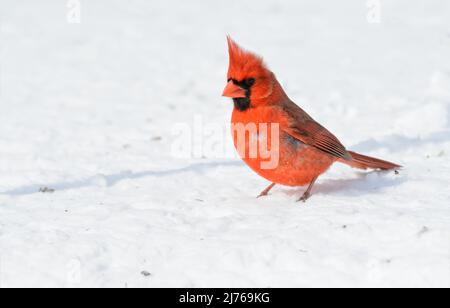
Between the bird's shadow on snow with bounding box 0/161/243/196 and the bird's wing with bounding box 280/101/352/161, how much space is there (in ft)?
3.88

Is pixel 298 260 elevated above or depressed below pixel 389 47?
below

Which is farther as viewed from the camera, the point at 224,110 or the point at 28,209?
the point at 224,110

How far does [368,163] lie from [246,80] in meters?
1.14

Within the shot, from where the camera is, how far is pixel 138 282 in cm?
352

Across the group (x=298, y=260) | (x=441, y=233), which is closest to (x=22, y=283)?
(x=298, y=260)

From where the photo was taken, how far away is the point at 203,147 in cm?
629

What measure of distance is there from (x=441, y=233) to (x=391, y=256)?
0.35 metres

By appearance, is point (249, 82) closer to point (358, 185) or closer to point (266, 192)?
point (266, 192)

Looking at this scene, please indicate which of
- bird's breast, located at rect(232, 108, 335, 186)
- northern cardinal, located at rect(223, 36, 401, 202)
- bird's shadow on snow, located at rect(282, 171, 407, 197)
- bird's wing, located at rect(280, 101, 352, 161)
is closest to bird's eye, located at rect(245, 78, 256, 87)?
northern cardinal, located at rect(223, 36, 401, 202)

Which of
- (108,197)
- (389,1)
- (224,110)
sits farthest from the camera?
(389,1)

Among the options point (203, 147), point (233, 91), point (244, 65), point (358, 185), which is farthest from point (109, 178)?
point (358, 185)

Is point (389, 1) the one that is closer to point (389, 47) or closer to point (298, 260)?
point (389, 47)

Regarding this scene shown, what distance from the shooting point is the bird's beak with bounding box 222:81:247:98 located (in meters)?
4.34

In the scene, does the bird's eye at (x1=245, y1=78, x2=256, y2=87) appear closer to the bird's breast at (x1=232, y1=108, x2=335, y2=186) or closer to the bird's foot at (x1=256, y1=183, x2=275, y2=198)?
the bird's breast at (x1=232, y1=108, x2=335, y2=186)
